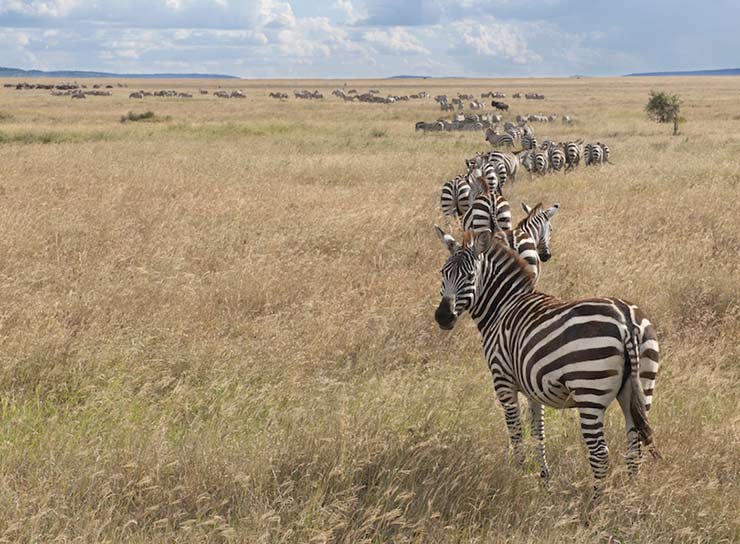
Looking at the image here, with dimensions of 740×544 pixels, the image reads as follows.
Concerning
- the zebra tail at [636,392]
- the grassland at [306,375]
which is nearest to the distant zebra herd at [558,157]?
the grassland at [306,375]

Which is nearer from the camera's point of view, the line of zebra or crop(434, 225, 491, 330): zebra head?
crop(434, 225, 491, 330): zebra head

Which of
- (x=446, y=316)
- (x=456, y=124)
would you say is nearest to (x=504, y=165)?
(x=446, y=316)

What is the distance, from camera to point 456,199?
14.1 m

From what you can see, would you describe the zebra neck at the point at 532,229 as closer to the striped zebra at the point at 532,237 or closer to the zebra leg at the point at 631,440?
the striped zebra at the point at 532,237

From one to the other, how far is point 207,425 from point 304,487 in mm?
1154

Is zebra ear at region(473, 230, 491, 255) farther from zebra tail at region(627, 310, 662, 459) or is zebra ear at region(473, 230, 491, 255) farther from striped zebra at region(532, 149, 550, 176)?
striped zebra at region(532, 149, 550, 176)

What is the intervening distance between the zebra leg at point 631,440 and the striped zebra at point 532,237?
3.66m

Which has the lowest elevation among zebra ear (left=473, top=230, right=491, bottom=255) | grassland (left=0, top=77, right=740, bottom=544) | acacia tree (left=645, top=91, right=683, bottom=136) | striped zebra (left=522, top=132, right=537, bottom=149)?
grassland (left=0, top=77, right=740, bottom=544)

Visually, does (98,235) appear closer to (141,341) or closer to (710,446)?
(141,341)

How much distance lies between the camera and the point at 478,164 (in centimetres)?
1753

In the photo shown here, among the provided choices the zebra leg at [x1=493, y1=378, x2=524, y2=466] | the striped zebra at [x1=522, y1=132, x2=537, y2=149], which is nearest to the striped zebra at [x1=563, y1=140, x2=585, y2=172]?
the striped zebra at [x1=522, y1=132, x2=537, y2=149]

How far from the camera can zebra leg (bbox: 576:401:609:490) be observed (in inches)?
156

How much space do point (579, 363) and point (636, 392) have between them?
1.12 feet

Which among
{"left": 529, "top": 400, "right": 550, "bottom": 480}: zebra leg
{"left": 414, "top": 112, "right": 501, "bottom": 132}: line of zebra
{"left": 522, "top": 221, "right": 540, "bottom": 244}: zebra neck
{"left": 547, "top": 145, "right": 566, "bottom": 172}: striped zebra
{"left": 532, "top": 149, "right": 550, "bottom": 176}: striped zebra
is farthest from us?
{"left": 414, "top": 112, "right": 501, "bottom": 132}: line of zebra
